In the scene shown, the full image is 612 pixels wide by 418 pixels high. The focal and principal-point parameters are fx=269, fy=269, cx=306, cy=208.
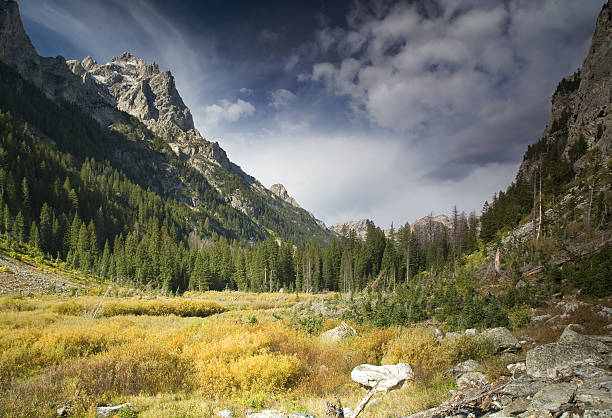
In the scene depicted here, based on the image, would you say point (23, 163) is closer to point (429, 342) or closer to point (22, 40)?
point (429, 342)

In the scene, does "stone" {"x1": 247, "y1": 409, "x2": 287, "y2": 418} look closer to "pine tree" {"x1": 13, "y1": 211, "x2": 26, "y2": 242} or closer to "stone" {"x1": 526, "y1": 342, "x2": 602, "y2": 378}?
"stone" {"x1": 526, "y1": 342, "x2": 602, "y2": 378}

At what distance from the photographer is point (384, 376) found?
8438mm

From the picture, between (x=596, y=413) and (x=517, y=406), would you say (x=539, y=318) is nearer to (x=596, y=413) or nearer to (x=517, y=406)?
(x=517, y=406)

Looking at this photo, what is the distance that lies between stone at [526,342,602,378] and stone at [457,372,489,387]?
1.16 m

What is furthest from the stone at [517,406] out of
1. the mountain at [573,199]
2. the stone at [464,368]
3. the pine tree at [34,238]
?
the pine tree at [34,238]

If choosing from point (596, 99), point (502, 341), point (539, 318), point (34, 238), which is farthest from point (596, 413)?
point (34, 238)

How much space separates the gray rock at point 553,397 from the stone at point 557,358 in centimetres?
208

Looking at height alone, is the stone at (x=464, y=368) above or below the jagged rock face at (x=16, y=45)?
below

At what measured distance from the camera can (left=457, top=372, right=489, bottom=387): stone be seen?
7.68 metres

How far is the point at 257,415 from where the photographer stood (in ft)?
20.9

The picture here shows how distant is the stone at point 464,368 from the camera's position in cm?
878

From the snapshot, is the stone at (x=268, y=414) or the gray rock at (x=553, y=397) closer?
the gray rock at (x=553, y=397)

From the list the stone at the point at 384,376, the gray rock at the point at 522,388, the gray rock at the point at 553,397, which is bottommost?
the stone at the point at 384,376

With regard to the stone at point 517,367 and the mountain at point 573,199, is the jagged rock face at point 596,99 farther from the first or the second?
the stone at point 517,367
